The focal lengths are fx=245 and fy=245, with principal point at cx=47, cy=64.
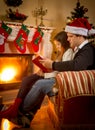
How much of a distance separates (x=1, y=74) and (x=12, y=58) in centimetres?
32

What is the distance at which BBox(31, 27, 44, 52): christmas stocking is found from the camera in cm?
395

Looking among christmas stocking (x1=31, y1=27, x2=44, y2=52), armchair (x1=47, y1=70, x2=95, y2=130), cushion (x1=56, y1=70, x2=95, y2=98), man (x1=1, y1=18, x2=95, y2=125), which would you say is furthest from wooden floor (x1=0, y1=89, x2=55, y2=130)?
christmas stocking (x1=31, y1=27, x2=44, y2=52)

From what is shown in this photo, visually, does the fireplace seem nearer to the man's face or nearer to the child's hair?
the child's hair

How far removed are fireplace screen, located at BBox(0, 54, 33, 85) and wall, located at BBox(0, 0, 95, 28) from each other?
642mm

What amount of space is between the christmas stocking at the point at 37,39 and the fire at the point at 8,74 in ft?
1.66

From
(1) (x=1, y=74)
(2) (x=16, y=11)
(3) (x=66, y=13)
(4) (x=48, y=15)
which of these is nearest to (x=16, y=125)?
(1) (x=1, y=74)

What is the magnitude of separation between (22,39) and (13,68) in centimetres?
49

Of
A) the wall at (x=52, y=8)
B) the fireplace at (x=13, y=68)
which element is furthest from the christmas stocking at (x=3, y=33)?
the wall at (x=52, y=8)

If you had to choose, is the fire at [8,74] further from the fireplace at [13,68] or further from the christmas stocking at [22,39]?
the christmas stocking at [22,39]

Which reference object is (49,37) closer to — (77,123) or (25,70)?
(25,70)

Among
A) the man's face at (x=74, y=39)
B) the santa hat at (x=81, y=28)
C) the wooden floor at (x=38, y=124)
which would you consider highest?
the santa hat at (x=81, y=28)

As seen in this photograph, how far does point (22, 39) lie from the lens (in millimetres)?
3848

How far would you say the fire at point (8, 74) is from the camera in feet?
12.5

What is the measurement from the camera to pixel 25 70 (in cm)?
401
